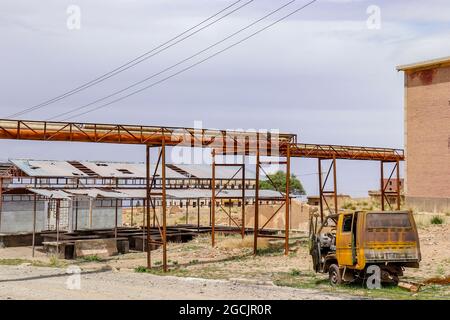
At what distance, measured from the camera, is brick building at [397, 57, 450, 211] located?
126ft

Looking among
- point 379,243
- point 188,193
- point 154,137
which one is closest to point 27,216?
point 188,193

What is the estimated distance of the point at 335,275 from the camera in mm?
17297

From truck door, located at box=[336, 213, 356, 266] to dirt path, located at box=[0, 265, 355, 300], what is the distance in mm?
1378

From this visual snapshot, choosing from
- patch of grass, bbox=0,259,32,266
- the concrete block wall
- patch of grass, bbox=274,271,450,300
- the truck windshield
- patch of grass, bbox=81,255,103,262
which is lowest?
patch of grass, bbox=81,255,103,262

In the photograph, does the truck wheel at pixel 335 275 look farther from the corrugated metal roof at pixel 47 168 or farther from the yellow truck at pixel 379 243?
the corrugated metal roof at pixel 47 168

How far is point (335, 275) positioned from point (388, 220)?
2.26m

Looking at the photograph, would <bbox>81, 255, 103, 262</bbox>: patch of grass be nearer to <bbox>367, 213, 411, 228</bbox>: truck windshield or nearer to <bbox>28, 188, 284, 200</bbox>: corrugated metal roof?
<bbox>28, 188, 284, 200</bbox>: corrugated metal roof

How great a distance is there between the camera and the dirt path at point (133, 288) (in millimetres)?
14977

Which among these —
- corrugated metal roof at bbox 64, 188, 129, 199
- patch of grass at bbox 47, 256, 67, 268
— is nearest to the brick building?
corrugated metal roof at bbox 64, 188, 129, 199

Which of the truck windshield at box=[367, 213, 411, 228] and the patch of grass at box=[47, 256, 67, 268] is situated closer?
the truck windshield at box=[367, 213, 411, 228]

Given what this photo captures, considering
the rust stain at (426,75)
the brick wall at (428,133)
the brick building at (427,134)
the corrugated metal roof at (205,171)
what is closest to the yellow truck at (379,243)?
the brick building at (427,134)

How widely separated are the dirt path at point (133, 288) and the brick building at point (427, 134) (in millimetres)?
24071

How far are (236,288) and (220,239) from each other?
17.6 meters

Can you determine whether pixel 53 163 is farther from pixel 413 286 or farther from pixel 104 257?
pixel 413 286
